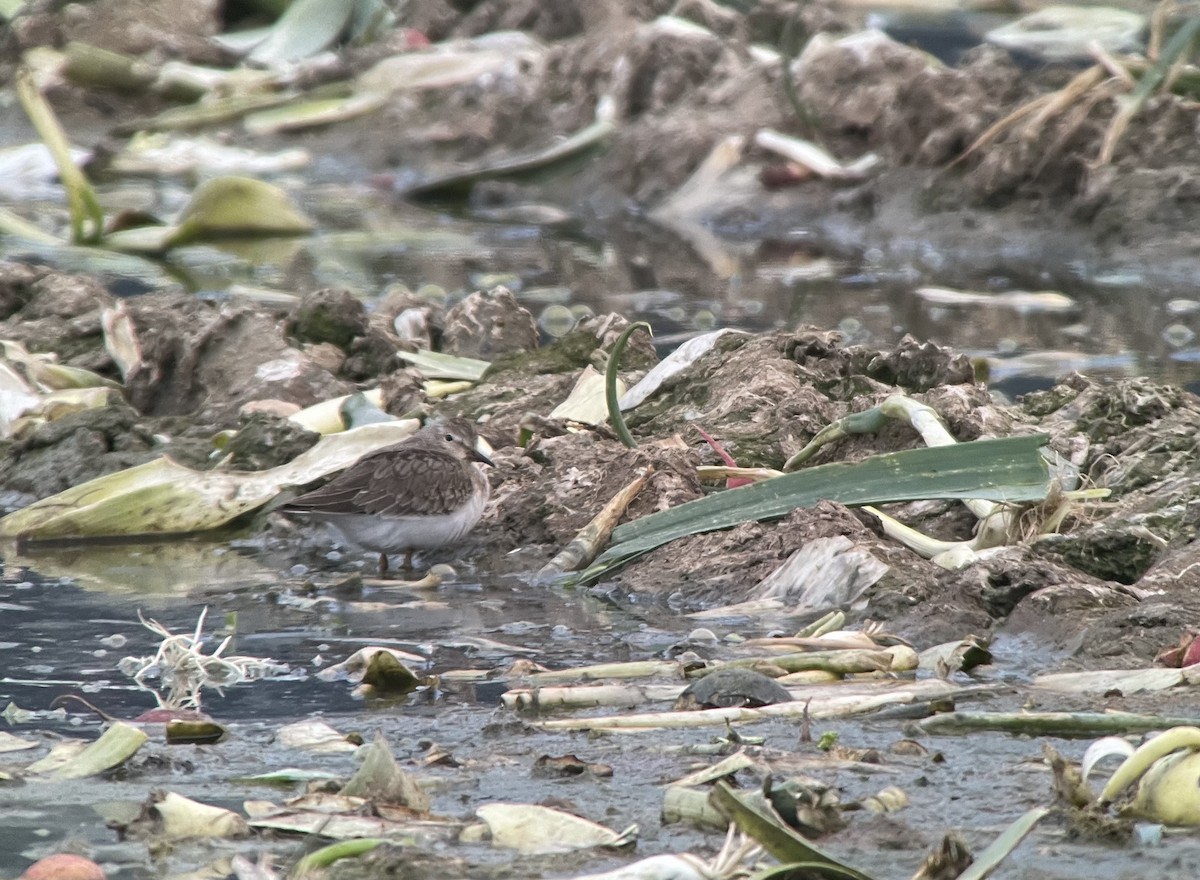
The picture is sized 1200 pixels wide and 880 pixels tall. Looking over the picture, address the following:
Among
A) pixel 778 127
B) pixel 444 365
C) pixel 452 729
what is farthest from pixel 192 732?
pixel 778 127

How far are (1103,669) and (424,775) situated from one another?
5.76 feet

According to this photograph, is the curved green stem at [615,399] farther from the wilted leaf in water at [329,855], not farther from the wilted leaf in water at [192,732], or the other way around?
the wilted leaf in water at [329,855]

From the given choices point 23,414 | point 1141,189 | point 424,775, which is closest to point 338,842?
point 424,775

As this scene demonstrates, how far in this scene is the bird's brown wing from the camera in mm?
6199

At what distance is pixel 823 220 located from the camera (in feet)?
43.6

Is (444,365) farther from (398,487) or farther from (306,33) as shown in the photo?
(306,33)

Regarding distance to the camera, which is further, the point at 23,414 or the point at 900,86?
the point at 900,86

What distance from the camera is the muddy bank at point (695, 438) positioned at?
17.4 feet

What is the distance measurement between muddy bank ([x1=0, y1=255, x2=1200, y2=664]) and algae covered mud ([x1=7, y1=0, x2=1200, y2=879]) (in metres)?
0.02

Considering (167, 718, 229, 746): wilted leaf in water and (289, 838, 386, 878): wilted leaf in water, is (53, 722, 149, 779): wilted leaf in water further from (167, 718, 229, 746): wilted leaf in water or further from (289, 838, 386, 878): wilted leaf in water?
(289, 838, 386, 878): wilted leaf in water

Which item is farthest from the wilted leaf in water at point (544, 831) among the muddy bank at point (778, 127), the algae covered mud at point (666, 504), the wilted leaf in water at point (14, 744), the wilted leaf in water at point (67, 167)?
the muddy bank at point (778, 127)

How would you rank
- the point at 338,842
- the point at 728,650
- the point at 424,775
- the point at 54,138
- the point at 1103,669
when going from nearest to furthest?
the point at 338,842
the point at 424,775
the point at 1103,669
the point at 728,650
the point at 54,138

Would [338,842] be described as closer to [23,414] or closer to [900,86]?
[23,414]

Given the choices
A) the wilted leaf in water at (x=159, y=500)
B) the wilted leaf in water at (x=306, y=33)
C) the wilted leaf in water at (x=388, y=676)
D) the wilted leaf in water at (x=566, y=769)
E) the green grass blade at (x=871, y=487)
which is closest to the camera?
the wilted leaf in water at (x=566, y=769)
